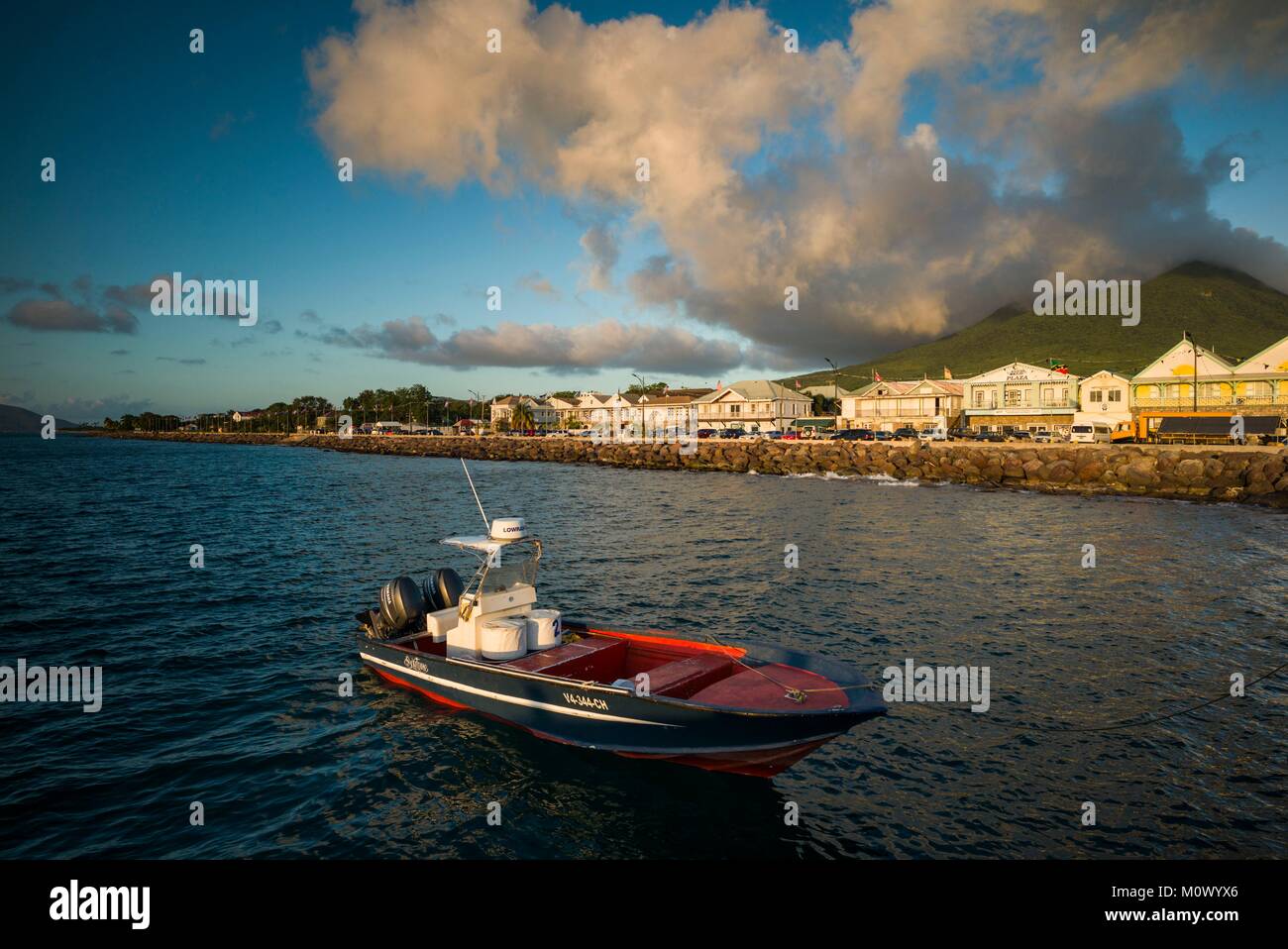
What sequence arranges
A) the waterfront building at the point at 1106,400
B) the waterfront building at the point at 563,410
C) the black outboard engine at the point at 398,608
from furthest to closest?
the waterfront building at the point at 563,410 < the waterfront building at the point at 1106,400 < the black outboard engine at the point at 398,608

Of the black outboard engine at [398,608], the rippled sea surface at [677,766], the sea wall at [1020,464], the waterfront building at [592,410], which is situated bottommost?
the rippled sea surface at [677,766]

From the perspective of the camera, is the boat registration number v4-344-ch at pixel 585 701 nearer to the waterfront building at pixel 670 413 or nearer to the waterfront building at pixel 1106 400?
the waterfront building at pixel 1106 400

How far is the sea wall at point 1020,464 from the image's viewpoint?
4881 centimetres

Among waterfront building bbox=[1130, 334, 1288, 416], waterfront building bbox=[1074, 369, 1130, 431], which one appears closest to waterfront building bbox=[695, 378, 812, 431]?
waterfront building bbox=[1074, 369, 1130, 431]

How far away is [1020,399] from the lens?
104 meters

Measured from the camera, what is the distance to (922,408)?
113m

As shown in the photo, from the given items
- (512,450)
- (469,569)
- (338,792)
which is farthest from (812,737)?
(512,450)

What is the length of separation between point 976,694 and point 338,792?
14.2 meters

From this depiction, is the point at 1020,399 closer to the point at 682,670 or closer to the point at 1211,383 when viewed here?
the point at 1211,383

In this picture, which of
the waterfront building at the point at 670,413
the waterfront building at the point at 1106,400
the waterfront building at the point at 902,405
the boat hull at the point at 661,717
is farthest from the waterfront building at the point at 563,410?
the boat hull at the point at 661,717

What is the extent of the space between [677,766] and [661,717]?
175cm

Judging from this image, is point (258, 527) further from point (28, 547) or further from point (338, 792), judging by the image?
point (338, 792)

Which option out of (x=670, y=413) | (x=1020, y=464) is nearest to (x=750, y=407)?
(x=670, y=413)

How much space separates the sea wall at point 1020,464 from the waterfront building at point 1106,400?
30.8m
